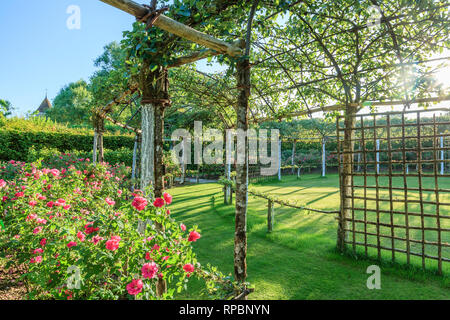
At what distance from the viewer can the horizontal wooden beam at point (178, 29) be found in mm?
2125

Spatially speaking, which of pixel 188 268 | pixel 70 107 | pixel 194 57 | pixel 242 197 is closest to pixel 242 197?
pixel 242 197

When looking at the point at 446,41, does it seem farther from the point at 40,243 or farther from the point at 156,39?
the point at 40,243

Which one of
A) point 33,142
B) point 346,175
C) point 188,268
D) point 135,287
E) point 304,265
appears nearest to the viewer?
point 135,287

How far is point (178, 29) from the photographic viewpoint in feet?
8.07

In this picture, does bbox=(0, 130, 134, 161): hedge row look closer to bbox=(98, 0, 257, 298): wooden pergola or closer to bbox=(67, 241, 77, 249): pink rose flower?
bbox=(98, 0, 257, 298): wooden pergola

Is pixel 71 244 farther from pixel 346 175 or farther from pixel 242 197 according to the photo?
pixel 346 175

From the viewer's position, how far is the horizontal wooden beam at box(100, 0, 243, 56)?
212 cm

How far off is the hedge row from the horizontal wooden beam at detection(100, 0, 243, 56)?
1247 cm

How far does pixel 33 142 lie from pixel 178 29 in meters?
14.1

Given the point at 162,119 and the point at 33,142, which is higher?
the point at 33,142

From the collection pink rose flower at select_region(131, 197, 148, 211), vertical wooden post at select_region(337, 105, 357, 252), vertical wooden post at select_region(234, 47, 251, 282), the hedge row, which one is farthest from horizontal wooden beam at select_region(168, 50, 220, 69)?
the hedge row

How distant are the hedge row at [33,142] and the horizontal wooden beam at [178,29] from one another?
1247 cm

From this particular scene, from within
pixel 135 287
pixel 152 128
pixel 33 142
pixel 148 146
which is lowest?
pixel 135 287
